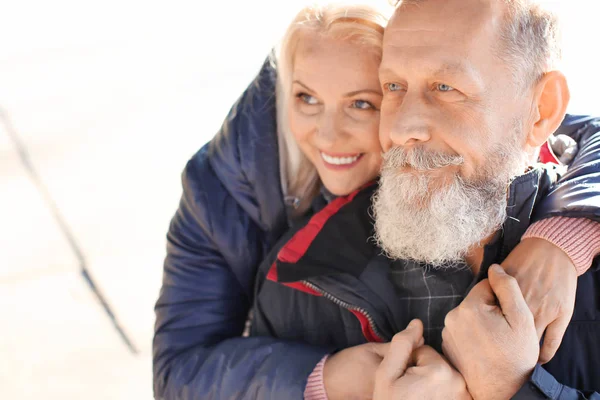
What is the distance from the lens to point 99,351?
12.3 feet

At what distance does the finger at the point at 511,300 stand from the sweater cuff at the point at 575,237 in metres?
0.18

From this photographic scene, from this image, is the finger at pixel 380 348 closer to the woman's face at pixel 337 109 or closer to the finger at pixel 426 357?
the finger at pixel 426 357

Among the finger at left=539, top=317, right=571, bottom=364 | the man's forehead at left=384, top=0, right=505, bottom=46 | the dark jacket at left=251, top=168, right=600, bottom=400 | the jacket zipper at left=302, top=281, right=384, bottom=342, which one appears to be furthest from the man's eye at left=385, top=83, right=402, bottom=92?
the finger at left=539, top=317, right=571, bottom=364

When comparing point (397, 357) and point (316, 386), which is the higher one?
point (397, 357)

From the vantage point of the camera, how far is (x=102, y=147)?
5.58 metres

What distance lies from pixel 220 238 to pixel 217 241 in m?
0.02

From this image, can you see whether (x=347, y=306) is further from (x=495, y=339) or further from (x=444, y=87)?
(x=444, y=87)

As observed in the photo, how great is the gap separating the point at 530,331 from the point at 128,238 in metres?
3.29

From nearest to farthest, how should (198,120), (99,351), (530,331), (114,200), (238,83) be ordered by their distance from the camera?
A: (530,331) < (99,351) < (114,200) < (198,120) < (238,83)

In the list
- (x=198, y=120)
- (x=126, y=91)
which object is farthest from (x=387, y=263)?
(x=126, y=91)

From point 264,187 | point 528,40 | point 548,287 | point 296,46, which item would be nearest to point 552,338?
point 548,287

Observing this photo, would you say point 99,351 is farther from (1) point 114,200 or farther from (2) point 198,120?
(2) point 198,120

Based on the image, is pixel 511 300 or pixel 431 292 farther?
pixel 431 292

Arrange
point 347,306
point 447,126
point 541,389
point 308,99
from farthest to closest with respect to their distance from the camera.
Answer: point 308,99, point 347,306, point 447,126, point 541,389
